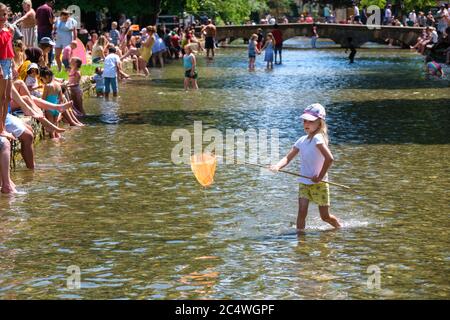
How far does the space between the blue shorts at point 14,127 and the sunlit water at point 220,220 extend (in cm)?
65

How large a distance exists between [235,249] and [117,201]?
315 cm

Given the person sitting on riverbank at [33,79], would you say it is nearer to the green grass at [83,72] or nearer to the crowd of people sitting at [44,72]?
the crowd of people sitting at [44,72]

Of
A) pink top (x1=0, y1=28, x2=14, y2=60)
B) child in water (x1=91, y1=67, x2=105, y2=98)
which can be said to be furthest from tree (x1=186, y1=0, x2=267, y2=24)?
pink top (x1=0, y1=28, x2=14, y2=60)

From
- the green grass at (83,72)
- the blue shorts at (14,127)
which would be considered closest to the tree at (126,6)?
the green grass at (83,72)

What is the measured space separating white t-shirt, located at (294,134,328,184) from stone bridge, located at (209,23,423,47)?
2204 inches

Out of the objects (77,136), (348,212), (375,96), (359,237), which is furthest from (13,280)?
(375,96)

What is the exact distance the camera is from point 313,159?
11734mm

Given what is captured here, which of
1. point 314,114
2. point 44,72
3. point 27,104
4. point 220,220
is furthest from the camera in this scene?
point 44,72

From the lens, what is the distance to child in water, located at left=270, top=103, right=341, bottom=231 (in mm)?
11641

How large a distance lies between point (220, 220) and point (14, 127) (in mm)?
4324

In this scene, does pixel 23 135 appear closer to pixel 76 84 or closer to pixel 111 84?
pixel 76 84

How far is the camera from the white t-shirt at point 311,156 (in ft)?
38.4

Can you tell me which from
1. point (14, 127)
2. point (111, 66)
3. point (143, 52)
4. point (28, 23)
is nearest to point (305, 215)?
point (14, 127)

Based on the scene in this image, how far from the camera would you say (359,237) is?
11820mm
